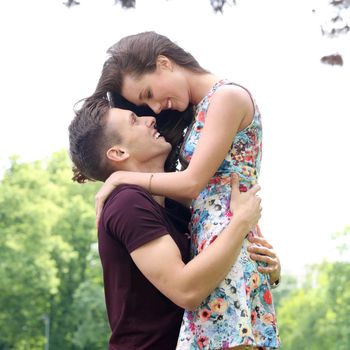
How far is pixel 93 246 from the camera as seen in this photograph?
106ft

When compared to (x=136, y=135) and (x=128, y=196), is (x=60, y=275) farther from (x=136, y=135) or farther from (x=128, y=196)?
(x=128, y=196)

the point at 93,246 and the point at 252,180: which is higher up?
the point at 252,180

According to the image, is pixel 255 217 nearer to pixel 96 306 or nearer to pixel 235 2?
pixel 235 2

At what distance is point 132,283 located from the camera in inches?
117

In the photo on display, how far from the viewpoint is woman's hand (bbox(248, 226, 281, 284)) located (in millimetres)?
3121

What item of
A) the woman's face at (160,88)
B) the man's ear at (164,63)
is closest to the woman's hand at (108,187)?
the woman's face at (160,88)

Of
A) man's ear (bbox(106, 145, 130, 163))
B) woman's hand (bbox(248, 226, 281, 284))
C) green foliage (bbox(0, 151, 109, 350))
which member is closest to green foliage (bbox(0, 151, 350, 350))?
green foliage (bbox(0, 151, 109, 350))

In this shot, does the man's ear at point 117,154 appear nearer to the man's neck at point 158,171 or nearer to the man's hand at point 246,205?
the man's neck at point 158,171

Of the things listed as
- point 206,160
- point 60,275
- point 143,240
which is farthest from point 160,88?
point 60,275

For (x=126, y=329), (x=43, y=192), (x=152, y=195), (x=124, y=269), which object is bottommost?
(x=43, y=192)

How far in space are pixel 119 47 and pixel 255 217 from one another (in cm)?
95

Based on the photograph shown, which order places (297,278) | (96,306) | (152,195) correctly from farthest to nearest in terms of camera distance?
(297,278), (96,306), (152,195)

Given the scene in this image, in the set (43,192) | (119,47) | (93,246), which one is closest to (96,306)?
(93,246)

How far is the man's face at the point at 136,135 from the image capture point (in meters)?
3.25
